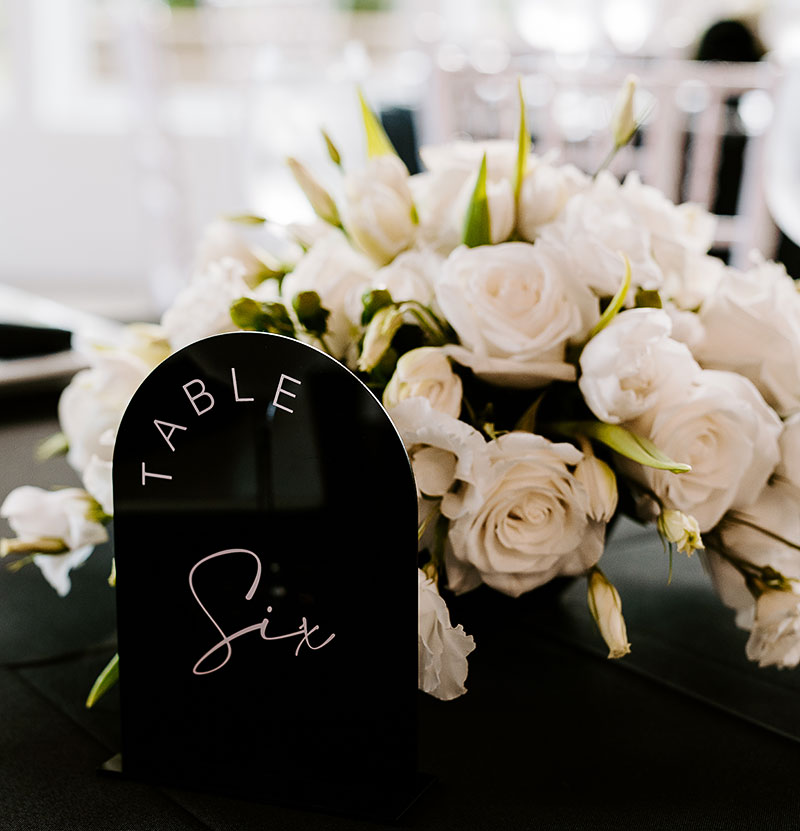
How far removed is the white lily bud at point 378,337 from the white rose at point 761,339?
0.66ft

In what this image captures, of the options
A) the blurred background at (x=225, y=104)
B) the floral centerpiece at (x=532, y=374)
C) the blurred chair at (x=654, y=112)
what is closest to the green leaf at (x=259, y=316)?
the floral centerpiece at (x=532, y=374)

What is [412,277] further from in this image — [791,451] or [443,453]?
[791,451]

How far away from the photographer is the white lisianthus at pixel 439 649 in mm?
441

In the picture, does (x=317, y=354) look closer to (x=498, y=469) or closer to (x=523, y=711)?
(x=498, y=469)

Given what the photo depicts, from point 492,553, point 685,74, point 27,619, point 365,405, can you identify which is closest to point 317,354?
point 365,405

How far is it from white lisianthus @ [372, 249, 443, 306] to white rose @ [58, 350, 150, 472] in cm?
17

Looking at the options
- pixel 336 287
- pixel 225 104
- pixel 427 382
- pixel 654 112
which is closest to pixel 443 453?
pixel 427 382

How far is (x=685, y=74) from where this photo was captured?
208 cm

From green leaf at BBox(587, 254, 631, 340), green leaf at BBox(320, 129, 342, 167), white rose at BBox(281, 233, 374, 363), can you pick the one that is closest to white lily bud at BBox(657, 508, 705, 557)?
green leaf at BBox(587, 254, 631, 340)

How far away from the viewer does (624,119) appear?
2.04ft

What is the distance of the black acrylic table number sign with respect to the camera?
1.38ft

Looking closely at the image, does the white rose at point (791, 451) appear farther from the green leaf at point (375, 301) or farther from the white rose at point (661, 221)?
the green leaf at point (375, 301)

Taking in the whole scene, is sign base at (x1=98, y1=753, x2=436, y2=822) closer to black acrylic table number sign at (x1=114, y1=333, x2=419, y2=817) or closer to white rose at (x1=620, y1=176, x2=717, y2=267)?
black acrylic table number sign at (x1=114, y1=333, x2=419, y2=817)

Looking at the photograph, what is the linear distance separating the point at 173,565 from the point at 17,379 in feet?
2.45
